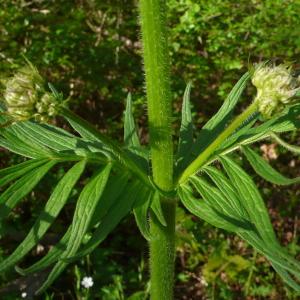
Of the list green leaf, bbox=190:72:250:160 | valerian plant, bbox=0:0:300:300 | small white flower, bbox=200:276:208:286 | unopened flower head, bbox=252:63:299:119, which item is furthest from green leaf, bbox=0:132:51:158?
small white flower, bbox=200:276:208:286

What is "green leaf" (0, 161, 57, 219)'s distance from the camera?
1944 millimetres

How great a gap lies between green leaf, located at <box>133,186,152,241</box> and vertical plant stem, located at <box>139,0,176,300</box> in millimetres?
76

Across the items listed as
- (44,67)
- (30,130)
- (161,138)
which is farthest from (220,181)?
(44,67)

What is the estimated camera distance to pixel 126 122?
2510 mm

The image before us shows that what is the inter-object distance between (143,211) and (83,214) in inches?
8.9

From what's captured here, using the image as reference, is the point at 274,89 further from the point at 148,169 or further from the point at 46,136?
the point at 46,136

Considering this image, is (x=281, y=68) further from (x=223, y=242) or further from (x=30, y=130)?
(x=223, y=242)

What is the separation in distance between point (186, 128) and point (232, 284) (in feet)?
7.08

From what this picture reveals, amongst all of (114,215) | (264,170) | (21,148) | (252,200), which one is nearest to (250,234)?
(252,200)

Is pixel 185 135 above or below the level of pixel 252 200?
above

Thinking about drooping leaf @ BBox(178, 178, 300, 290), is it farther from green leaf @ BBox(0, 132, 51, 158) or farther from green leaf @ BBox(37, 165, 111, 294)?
green leaf @ BBox(0, 132, 51, 158)

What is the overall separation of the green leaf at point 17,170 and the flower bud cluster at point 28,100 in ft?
1.02

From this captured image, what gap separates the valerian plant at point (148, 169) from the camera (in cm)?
177

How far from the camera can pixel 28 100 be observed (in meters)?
1.70
